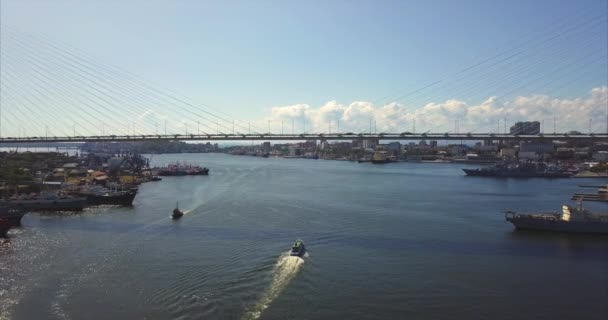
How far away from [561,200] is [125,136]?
1925cm

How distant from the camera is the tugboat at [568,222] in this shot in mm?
9617

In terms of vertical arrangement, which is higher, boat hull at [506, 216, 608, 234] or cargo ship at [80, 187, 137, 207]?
cargo ship at [80, 187, 137, 207]

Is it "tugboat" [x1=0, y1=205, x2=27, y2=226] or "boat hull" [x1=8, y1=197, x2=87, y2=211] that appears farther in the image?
"boat hull" [x1=8, y1=197, x2=87, y2=211]

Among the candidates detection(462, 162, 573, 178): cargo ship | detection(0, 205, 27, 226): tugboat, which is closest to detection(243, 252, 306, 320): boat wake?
detection(0, 205, 27, 226): tugboat

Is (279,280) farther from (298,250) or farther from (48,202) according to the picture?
(48,202)

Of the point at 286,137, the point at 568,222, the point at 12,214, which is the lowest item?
the point at 568,222

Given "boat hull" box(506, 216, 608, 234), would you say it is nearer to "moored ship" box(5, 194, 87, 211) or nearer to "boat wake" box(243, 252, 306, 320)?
"boat wake" box(243, 252, 306, 320)

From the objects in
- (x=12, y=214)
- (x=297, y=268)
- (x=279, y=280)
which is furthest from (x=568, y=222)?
(x=12, y=214)

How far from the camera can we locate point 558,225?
32.1ft

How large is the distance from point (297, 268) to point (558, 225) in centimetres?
642

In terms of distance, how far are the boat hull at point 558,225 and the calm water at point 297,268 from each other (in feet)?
1.08

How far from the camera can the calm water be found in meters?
5.30

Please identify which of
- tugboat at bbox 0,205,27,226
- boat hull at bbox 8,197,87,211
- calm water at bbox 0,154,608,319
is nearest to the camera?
calm water at bbox 0,154,608,319

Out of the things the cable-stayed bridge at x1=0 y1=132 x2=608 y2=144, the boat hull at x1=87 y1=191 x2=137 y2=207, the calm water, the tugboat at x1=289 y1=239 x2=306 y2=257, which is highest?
the cable-stayed bridge at x1=0 y1=132 x2=608 y2=144
